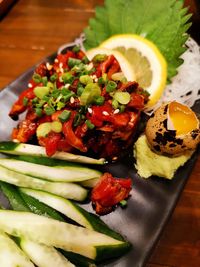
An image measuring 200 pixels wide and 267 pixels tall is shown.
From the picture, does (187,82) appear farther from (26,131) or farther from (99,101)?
(26,131)

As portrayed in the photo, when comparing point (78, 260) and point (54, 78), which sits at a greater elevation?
point (54, 78)

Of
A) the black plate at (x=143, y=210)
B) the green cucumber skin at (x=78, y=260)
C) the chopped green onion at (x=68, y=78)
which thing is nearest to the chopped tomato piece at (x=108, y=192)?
the black plate at (x=143, y=210)

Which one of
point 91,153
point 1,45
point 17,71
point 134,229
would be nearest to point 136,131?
point 91,153

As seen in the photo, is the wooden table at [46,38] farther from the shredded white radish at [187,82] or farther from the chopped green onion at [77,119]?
the chopped green onion at [77,119]

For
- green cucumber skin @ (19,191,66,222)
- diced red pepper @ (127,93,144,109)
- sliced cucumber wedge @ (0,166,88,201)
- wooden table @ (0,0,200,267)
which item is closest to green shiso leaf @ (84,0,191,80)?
wooden table @ (0,0,200,267)

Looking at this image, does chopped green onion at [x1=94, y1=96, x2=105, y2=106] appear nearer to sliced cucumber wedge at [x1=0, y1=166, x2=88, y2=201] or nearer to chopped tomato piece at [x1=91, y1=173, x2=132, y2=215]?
Answer: chopped tomato piece at [x1=91, y1=173, x2=132, y2=215]

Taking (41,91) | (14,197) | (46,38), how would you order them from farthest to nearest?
(46,38)
(41,91)
(14,197)

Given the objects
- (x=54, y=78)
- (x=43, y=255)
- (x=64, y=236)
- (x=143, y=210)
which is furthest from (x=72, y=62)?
(x=43, y=255)
